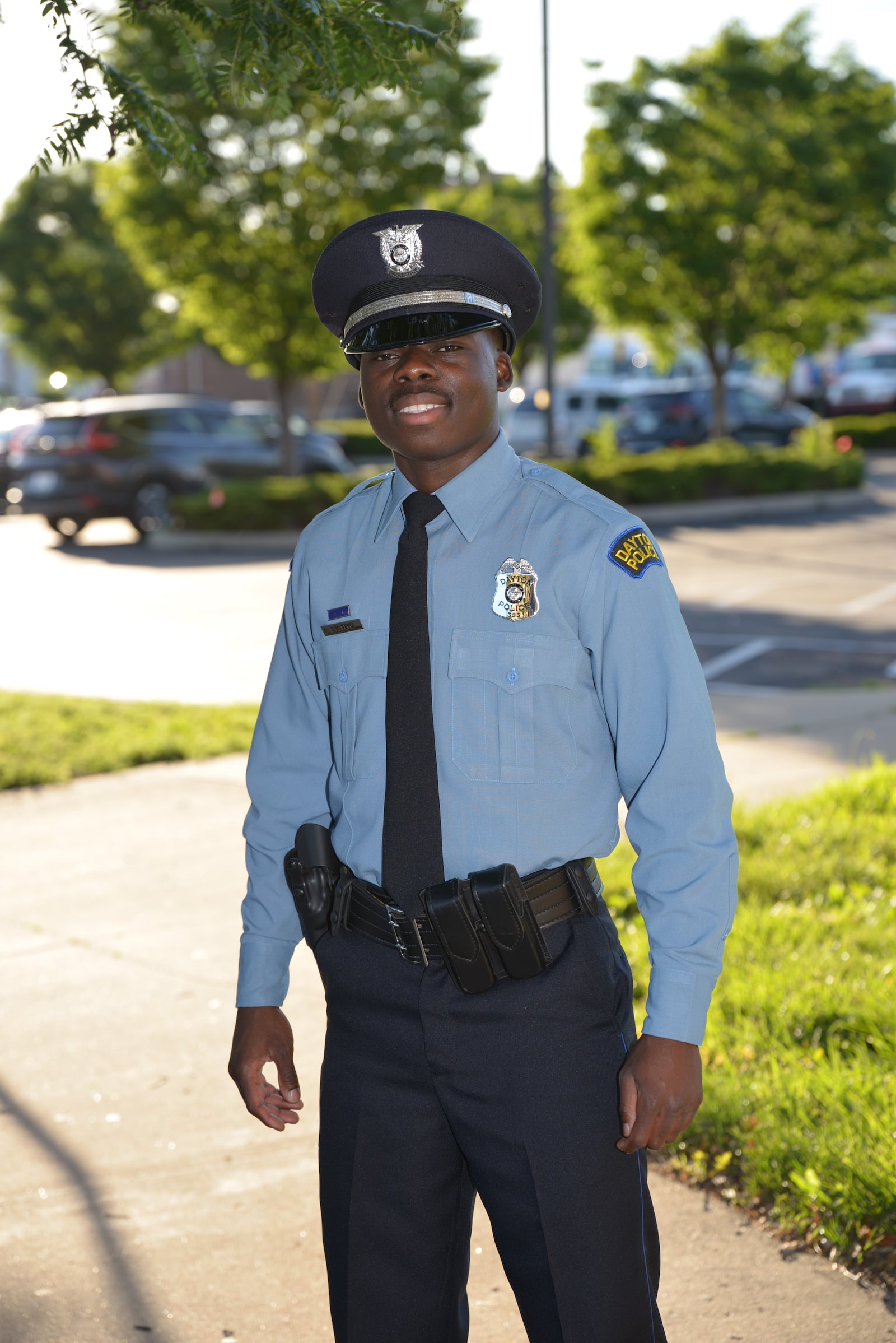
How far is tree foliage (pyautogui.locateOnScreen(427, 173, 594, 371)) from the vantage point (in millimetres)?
34562

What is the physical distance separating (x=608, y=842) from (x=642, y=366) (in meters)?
49.5

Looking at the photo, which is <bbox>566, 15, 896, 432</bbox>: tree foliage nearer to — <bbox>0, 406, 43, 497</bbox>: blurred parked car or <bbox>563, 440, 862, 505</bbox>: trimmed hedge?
<bbox>563, 440, 862, 505</bbox>: trimmed hedge

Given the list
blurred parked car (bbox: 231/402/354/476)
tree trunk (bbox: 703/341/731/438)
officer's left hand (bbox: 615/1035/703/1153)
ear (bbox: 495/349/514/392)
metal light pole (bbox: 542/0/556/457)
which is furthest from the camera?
tree trunk (bbox: 703/341/731/438)

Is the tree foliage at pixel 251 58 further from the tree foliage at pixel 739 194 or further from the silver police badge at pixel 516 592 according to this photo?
the tree foliage at pixel 739 194

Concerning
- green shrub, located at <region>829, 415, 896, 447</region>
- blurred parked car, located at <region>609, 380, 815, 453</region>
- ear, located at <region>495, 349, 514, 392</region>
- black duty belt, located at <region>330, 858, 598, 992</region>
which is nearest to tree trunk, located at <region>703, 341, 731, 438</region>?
blurred parked car, located at <region>609, 380, 815, 453</region>

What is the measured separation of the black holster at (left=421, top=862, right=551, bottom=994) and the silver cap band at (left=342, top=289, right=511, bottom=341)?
2.69 ft

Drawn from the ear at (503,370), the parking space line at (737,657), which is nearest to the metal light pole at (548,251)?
the parking space line at (737,657)

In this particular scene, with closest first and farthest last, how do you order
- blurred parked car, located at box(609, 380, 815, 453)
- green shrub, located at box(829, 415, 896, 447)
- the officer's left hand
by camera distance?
the officer's left hand
blurred parked car, located at box(609, 380, 815, 453)
green shrub, located at box(829, 415, 896, 447)

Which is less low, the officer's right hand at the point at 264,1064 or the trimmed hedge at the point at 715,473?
the trimmed hedge at the point at 715,473

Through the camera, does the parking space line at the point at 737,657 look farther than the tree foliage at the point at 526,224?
No

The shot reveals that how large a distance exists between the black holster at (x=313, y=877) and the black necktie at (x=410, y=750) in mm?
143

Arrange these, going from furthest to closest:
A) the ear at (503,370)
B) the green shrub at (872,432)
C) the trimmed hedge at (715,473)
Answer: the green shrub at (872,432), the trimmed hedge at (715,473), the ear at (503,370)

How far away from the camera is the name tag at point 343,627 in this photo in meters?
2.22

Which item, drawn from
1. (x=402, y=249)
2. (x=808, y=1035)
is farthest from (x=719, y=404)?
(x=402, y=249)
